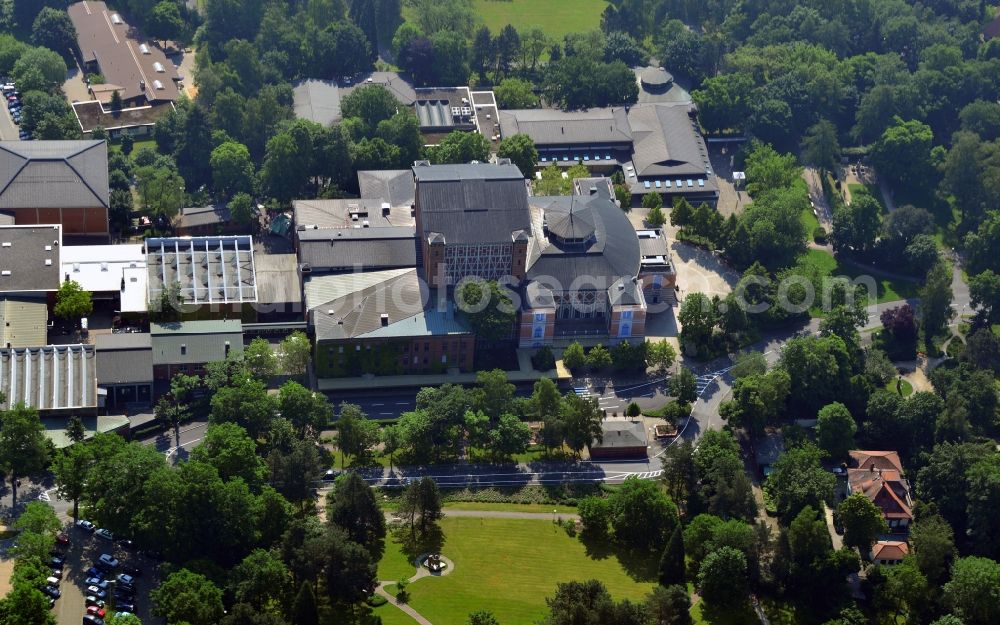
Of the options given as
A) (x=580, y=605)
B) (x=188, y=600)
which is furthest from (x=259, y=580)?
(x=580, y=605)

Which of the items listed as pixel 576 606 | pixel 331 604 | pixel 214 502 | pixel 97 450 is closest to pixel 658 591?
pixel 576 606

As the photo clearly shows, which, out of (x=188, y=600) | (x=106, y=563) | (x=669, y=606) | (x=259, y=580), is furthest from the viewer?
(x=669, y=606)

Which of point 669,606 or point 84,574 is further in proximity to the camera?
point 669,606

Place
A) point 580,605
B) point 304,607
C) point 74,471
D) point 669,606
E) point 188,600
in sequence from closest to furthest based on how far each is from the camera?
point 188,600 < point 304,607 < point 580,605 < point 669,606 < point 74,471

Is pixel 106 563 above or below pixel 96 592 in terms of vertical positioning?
above

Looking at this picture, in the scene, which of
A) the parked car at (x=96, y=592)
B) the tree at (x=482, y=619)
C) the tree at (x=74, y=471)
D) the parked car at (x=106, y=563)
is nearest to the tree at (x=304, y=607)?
the tree at (x=482, y=619)

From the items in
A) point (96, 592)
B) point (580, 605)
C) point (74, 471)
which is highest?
point (74, 471)

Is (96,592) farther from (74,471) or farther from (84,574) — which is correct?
(74,471)

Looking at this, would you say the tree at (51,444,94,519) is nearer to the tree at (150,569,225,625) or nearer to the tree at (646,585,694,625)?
the tree at (150,569,225,625)

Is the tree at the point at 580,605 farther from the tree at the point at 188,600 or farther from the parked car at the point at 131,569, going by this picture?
the parked car at the point at 131,569
